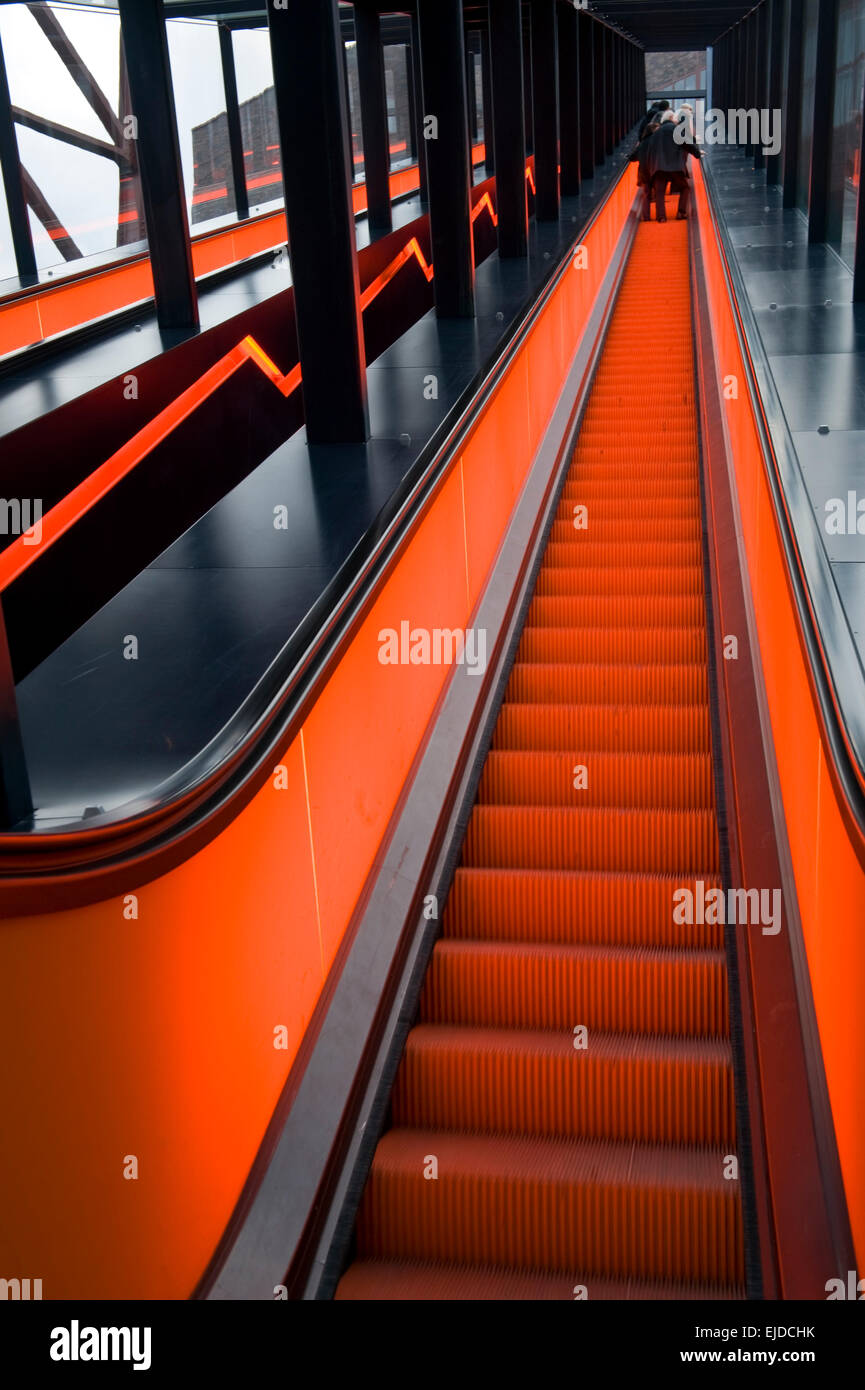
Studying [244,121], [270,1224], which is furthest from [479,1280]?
[244,121]

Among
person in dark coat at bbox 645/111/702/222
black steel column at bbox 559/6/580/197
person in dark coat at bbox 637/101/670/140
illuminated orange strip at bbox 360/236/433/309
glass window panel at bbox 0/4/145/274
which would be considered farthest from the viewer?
black steel column at bbox 559/6/580/197

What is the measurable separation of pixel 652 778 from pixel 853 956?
2514mm

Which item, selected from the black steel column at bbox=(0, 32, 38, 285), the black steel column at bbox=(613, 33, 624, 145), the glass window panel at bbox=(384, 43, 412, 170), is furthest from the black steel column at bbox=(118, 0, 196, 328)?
the black steel column at bbox=(613, 33, 624, 145)

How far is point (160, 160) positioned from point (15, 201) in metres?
3.17

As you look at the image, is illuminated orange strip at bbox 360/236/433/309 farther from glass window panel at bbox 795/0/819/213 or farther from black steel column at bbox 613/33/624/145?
black steel column at bbox 613/33/624/145

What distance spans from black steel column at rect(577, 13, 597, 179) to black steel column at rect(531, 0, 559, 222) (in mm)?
7193

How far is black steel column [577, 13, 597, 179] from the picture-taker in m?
23.7

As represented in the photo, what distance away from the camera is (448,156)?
30.7 feet

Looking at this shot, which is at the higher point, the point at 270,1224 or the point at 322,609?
the point at 322,609

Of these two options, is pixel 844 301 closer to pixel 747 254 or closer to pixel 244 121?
pixel 747 254

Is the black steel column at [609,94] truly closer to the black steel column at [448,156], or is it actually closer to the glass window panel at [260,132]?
the glass window panel at [260,132]

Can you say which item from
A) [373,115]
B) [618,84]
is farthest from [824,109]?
[618,84]

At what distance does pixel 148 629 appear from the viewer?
163 inches

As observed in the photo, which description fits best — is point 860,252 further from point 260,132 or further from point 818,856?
point 260,132
